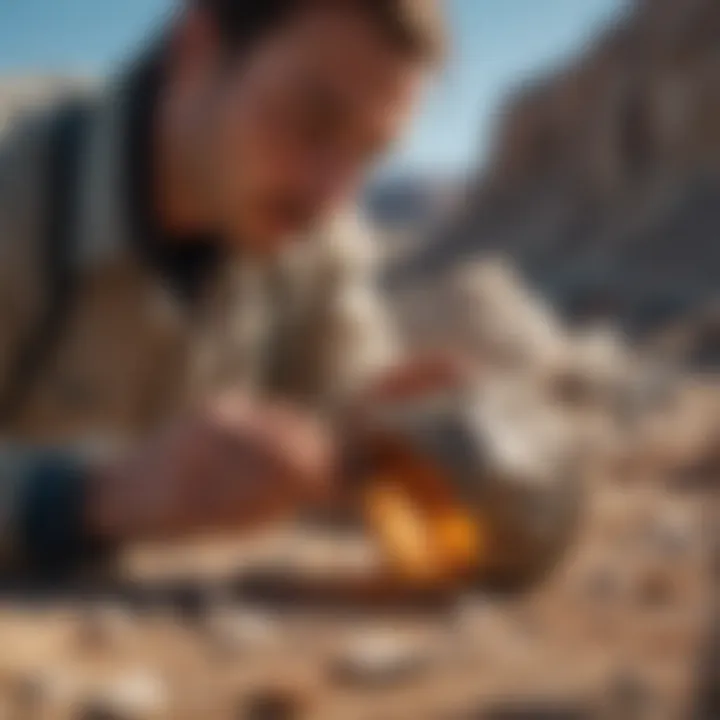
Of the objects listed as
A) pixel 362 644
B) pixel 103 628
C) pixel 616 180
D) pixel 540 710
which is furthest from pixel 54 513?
pixel 616 180

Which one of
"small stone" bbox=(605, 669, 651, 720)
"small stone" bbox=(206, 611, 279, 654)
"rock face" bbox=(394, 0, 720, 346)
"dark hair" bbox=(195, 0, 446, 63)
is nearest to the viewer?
"small stone" bbox=(605, 669, 651, 720)

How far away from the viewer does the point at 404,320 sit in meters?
2.97

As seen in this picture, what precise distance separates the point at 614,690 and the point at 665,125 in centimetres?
901

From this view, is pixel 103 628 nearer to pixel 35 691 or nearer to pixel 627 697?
pixel 35 691

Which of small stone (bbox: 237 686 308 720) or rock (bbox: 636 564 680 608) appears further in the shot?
rock (bbox: 636 564 680 608)

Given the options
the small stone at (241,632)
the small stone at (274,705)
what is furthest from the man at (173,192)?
the small stone at (274,705)

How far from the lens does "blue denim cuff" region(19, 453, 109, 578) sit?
75 centimetres

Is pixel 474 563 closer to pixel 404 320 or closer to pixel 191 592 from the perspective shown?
pixel 191 592

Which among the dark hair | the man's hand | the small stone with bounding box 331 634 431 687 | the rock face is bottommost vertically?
the small stone with bounding box 331 634 431 687

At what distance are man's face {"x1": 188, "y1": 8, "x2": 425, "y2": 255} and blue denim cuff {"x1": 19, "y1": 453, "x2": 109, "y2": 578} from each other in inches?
9.9

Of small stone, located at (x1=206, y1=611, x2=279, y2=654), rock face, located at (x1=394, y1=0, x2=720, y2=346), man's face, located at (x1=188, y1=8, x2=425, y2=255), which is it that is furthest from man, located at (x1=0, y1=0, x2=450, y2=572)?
rock face, located at (x1=394, y1=0, x2=720, y2=346)

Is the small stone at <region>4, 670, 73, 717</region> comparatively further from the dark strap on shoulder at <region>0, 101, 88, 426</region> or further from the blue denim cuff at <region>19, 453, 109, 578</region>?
the dark strap on shoulder at <region>0, 101, 88, 426</region>

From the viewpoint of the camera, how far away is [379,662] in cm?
62

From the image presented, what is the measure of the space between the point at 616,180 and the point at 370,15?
890cm
